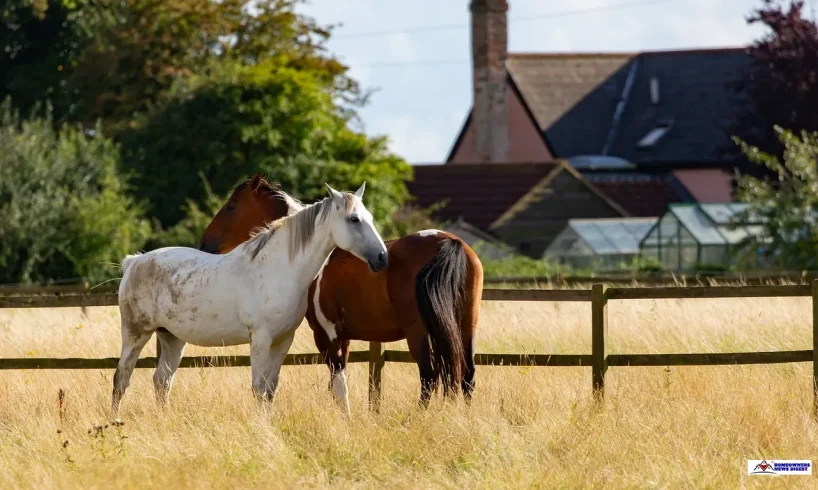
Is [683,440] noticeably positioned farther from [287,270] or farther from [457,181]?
[457,181]

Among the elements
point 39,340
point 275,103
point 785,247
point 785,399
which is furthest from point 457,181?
point 785,399

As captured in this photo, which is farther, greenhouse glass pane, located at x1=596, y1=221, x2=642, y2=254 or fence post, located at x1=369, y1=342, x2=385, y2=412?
greenhouse glass pane, located at x1=596, y1=221, x2=642, y2=254

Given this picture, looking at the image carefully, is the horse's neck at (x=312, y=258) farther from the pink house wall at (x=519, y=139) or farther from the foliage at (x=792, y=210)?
the pink house wall at (x=519, y=139)

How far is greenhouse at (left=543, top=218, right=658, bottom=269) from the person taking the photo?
35.5 meters

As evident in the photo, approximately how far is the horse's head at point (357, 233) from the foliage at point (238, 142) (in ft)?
78.0

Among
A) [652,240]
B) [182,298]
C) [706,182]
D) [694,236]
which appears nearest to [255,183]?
[182,298]

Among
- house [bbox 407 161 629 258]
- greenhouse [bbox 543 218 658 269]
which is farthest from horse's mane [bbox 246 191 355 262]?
house [bbox 407 161 629 258]

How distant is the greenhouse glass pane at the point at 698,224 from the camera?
33.0 metres

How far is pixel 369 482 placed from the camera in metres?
8.24

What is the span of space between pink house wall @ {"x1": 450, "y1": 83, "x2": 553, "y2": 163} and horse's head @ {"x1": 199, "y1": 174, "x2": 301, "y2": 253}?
45.0 metres

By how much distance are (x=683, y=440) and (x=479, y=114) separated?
43.8 meters

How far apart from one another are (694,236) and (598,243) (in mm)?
3576

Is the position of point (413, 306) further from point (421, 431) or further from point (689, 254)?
point (689, 254)

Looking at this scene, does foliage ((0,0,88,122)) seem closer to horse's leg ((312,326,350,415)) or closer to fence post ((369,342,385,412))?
fence post ((369,342,385,412))
